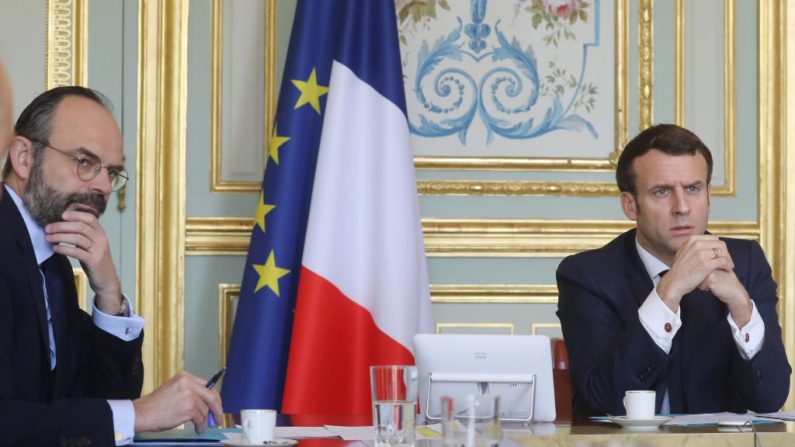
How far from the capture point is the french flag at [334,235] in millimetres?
3885

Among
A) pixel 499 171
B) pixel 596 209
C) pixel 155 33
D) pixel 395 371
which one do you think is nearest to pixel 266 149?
pixel 155 33

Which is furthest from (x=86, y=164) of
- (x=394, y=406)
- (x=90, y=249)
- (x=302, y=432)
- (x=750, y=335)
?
(x=750, y=335)

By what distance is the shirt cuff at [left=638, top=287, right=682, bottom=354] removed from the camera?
9.25ft

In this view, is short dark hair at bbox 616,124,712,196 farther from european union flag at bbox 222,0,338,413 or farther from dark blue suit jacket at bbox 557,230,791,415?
european union flag at bbox 222,0,338,413

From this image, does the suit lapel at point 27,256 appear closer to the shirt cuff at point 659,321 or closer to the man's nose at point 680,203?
the shirt cuff at point 659,321

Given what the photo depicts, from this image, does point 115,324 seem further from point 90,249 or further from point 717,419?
point 717,419

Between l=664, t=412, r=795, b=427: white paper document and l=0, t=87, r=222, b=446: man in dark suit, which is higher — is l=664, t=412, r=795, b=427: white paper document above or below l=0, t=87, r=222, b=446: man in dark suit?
below

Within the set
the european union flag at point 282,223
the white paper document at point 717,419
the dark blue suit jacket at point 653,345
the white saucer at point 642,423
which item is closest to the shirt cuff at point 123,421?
the white saucer at point 642,423

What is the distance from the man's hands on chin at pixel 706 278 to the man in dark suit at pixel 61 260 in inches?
52.1

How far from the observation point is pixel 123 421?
2068 mm

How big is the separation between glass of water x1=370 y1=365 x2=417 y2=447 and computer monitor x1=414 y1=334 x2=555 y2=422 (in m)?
0.42

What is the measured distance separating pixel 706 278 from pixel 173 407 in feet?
4.71

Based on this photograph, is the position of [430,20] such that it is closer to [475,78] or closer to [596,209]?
[475,78]

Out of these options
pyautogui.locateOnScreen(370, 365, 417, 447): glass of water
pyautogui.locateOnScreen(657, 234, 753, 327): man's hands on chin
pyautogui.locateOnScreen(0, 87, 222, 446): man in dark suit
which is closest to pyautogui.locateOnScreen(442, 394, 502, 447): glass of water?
pyautogui.locateOnScreen(370, 365, 417, 447): glass of water
